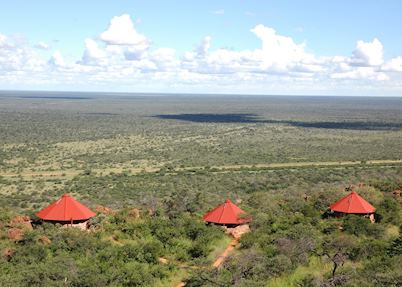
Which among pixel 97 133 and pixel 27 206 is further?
pixel 97 133

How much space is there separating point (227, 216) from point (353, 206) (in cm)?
788

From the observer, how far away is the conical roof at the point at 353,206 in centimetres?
3192

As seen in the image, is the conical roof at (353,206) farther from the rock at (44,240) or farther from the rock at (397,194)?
the rock at (44,240)

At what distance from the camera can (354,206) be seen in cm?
3212

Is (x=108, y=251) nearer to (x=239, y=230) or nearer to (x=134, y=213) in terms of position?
(x=134, y=213)

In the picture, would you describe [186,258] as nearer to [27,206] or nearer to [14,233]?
[14,233]

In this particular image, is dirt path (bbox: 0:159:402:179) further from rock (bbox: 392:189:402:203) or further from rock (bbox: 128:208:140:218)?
rock (bbox: 128:208:140:218)

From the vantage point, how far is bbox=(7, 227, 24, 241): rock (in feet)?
87.3

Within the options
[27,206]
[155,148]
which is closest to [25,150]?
[155,148]

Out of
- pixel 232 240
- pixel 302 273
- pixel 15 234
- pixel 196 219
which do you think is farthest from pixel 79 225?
pixel 302 273

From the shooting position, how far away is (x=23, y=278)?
780 inches

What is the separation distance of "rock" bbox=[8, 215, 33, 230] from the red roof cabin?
18484 mm

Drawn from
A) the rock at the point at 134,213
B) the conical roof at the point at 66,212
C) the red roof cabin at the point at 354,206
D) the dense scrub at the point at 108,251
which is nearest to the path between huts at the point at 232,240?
the dense scrub at the point at 108,251

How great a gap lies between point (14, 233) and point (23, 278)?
25.8 ft
